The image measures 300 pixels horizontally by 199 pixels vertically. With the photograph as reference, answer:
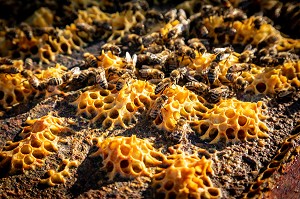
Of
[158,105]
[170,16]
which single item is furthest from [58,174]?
[170,16]

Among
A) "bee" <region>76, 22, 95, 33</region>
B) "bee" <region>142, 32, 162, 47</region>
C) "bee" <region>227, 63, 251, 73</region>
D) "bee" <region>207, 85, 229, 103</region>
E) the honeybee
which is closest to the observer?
"bee" <region>207, 85, 229, 103</region>

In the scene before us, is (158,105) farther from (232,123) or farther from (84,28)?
(84,28)

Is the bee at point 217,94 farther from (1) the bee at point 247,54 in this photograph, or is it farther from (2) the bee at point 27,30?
(2) the bee at point 27,30

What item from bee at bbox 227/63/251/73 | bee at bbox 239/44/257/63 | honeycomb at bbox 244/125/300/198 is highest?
bee at bbox 227/63/251/73

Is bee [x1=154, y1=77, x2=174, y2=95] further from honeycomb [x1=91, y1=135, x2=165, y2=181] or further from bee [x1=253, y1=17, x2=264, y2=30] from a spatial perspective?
bee [x1=253, y1=17, x2=264, y2=30]

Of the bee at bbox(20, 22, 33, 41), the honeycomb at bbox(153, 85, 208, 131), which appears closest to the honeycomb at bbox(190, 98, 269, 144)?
the honeycomb at bbox(153, 85, 208, 131)

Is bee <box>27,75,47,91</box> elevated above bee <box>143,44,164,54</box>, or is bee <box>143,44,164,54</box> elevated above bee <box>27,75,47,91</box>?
bee <box>143,44,164,54</box>
